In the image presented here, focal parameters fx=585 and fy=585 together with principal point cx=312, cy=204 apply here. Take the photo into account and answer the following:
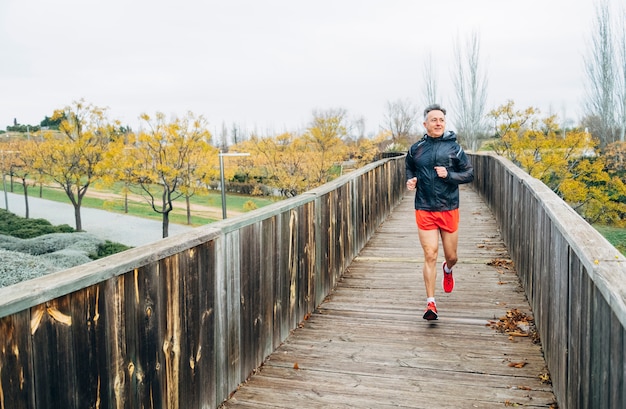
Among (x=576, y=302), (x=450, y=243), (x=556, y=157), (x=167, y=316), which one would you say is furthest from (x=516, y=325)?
(x=556, y=157)

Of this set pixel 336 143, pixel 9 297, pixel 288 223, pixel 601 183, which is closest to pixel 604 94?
pixel 601 183

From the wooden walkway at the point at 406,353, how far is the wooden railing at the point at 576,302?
0.98 ft

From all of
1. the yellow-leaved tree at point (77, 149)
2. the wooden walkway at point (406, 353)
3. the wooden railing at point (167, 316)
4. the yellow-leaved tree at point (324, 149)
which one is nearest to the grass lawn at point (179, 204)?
the yellow-leaved tree at point (77, 149)

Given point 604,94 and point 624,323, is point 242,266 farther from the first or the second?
point 604,94

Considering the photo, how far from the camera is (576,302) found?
10.1 ft

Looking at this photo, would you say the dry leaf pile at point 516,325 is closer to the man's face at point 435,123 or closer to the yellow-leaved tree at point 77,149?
the man's face at point 435,123

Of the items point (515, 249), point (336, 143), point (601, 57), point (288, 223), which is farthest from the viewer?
point (336, 143)

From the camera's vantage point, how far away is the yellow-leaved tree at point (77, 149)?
4172cm

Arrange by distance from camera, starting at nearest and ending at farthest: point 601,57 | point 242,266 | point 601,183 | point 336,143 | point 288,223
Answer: point 242,266, point 288,223, point 601,183, point 601,57, point 336,143

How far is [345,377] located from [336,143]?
57.6 m

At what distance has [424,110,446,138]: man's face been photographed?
17.2 feet

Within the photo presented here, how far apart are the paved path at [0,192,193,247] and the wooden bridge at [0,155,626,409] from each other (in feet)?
107

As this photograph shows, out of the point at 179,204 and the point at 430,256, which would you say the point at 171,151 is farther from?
the point at 430,256

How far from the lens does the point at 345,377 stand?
4227mm
